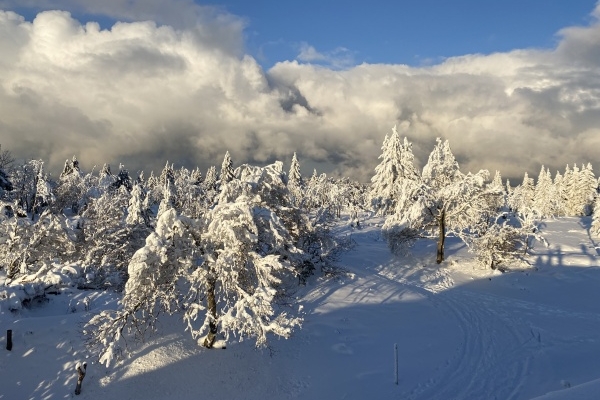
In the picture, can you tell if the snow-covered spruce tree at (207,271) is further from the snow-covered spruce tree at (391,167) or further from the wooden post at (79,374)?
the snow-covered spruce tree at (391,167)

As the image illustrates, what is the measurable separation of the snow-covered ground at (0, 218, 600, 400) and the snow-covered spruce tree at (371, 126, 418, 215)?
32.4m

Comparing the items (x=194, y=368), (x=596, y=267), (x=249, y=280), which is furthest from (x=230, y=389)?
(x=596, y=267)

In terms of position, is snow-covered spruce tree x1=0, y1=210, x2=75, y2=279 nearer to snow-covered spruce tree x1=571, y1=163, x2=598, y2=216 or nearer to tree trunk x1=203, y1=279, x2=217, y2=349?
tree trunk x1=203, y1=279, x2=217, y2=349

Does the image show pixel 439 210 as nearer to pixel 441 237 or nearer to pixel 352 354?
pixel 441 237

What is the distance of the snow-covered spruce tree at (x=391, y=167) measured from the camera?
56156mm

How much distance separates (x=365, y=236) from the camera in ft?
147

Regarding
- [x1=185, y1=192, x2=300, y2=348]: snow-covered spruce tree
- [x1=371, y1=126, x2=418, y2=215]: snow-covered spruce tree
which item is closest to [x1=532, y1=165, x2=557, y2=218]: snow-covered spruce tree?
[x1=371, y1=126, x2=418, y2=215]: snow-covered spruce tree

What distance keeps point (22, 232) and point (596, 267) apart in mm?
40720

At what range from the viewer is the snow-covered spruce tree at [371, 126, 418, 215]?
56.2 meters

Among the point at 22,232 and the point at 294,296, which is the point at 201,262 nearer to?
the point at 294,296

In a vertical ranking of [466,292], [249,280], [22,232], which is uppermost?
[22,232]

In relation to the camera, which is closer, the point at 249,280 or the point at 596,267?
the point at 249,280

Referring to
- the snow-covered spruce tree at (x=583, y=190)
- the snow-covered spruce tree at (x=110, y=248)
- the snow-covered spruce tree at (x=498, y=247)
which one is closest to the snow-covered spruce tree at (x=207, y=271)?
the snow-covered spruce tree at (x=110, y=248)

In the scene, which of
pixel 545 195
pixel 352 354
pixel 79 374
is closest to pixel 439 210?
pixel 352 354
